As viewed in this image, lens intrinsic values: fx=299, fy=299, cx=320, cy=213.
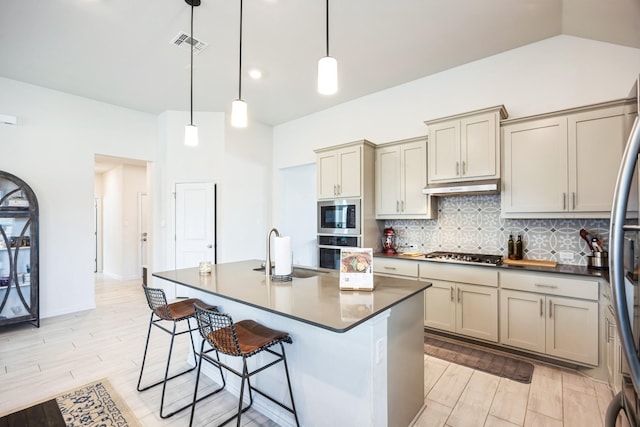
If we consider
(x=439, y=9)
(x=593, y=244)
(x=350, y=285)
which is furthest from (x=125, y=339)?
(x=593, y=244)

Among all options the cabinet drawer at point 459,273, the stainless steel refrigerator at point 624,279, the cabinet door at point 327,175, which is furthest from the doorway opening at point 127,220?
the stainless steel refrigerator at point 624,279

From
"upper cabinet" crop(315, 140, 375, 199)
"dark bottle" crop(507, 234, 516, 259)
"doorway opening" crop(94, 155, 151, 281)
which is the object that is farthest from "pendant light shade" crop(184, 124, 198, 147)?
"doorway opening" crop(94, 155, 151, 281)

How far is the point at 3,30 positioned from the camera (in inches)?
112

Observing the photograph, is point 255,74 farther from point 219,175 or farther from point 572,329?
point 572,329

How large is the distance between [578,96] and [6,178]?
6344 millimetres

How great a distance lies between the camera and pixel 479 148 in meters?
3.03

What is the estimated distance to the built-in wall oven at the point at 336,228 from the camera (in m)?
3.84

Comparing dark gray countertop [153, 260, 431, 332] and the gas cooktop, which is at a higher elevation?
the gas cooktop

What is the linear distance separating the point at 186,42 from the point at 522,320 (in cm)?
418

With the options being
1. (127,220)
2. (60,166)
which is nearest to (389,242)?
(60,166)

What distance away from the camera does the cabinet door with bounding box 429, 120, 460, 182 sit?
3.17 metres

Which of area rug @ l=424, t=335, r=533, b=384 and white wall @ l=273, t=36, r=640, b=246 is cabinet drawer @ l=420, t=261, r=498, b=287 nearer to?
area rug @ l=424, t=335, r=533, b=384

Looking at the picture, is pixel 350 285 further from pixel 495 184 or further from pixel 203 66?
pixel 203 66

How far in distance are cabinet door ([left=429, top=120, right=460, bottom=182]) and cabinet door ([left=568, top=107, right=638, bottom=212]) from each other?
3.05 feet
